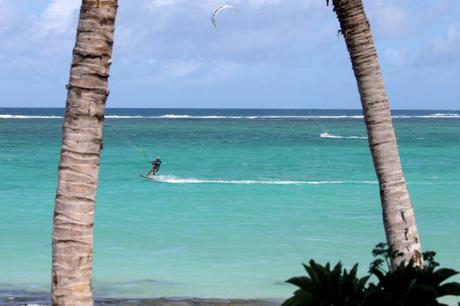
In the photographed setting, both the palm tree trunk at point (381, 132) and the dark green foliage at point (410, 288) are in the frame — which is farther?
the palm tree trunk at point (381, 132)

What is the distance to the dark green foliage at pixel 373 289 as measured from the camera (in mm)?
5742

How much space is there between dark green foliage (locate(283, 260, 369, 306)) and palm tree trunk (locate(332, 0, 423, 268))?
2451 mm

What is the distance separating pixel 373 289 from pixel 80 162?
6.31 feet

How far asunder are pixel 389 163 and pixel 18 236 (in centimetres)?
1463

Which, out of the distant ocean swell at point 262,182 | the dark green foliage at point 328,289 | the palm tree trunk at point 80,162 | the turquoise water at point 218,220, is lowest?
the dark green foliage at point 328,289

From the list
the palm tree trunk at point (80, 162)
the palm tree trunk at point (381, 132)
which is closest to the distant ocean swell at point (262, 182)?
the palm tree trunk at point (381, 132)

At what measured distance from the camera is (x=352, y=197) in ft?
102

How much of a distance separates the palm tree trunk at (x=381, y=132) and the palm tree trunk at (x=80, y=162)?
9.42 feet

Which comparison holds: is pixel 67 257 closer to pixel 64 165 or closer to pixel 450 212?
pixel 64 165

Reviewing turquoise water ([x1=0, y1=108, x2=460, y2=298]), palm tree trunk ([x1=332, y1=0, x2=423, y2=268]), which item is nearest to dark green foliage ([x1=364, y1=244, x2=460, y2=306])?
palm tree trunk ([x1=332, y1=0, x2=423, y2=268])

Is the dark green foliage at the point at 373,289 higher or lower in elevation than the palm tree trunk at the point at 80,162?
lower

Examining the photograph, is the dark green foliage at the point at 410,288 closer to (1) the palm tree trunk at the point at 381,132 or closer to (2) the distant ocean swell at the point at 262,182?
(1) the palm tree trunk at the point at 381,132

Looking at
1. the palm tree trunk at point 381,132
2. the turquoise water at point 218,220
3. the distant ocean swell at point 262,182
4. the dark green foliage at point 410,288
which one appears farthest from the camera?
the distant ocean swell at point 262,182

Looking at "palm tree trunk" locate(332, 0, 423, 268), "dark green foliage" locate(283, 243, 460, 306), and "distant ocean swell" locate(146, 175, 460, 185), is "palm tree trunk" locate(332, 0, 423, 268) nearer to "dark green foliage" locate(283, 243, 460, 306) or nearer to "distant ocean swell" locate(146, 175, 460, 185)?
"dark green foliage" locate(283, 243, 460, 306)
